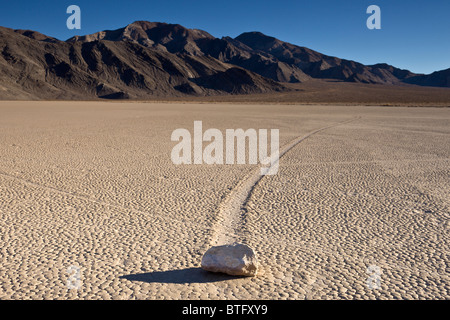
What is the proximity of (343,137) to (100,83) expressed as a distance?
81731mm

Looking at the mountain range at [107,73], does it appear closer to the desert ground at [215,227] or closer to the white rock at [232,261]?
the desert ground at [215,227]

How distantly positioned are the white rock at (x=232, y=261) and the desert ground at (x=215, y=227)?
0.08 m

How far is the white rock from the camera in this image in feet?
10.9

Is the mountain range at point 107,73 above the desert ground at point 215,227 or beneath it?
above

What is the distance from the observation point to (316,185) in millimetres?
Answer: 6891

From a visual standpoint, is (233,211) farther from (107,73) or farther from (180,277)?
(107,73)

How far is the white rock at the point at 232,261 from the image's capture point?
3334 mm

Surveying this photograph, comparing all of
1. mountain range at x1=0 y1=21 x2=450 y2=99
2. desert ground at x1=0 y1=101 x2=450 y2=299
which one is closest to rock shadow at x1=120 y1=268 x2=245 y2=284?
desert ground at x1=0 y1=101 x2=450 y2=299

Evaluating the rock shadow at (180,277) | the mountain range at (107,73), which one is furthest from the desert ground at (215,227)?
the mountain range at (107,73)

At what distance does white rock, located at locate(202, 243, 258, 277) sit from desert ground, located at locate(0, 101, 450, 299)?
8cm

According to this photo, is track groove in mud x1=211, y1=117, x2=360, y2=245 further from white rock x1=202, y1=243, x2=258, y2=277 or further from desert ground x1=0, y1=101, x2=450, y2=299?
white rock x1=202, y1=243, x2=258, y2=277

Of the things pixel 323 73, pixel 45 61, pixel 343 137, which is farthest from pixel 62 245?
pixel 323 73

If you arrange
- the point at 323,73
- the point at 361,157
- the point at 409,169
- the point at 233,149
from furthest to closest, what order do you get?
the point at 323,73 → the point at 233,149 → the point at 361,157 → the point at 409,169

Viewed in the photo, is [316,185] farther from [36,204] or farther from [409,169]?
[36,204]
